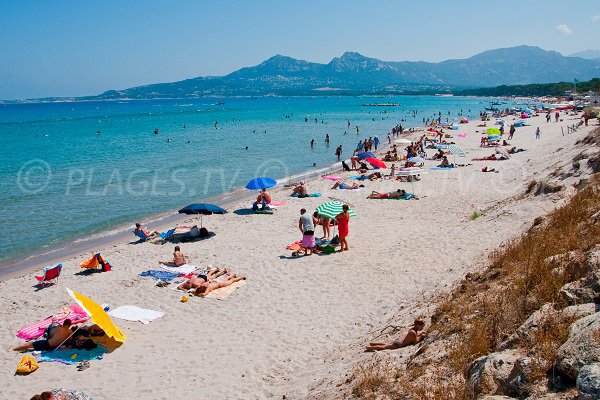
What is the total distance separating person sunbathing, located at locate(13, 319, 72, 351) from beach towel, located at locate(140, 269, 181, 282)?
3.39m

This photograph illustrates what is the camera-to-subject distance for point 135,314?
994cm

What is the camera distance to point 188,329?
927 cm

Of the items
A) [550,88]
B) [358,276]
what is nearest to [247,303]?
[358,276]

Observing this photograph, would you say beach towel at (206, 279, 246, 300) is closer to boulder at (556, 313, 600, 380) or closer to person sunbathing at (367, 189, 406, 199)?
boulder at (556, 313, 600, 380)

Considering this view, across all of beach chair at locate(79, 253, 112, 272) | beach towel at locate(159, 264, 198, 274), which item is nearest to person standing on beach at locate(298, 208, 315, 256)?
beach towel at locate(159, 264, 198, 274)

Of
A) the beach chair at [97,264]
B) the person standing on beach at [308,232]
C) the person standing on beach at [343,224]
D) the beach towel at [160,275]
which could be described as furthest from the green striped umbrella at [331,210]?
the beach chair at [97,264]

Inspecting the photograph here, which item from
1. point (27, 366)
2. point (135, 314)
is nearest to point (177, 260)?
point (135, 314)

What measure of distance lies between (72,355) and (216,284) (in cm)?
355

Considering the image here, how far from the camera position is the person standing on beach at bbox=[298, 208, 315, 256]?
515 inches

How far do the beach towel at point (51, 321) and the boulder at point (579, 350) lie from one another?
898 centimetres

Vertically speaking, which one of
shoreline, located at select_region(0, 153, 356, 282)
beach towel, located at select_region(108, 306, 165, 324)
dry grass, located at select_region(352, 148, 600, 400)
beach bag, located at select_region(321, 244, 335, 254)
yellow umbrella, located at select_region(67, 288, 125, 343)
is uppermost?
dry grass, located at select_region(352, 148, 600, 400)

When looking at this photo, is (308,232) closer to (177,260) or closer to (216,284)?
(216,284)

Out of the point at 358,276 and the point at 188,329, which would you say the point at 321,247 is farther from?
the point at 188,329

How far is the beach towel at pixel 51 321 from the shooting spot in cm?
933
